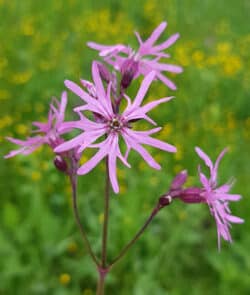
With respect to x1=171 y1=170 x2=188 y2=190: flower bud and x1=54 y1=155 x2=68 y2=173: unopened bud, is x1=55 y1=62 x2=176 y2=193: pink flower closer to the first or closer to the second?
x1=54 y1=155 x2=68 y2=173: unopened bud

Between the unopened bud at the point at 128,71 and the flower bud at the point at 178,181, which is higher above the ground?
the unopened bud at the point at 128,71

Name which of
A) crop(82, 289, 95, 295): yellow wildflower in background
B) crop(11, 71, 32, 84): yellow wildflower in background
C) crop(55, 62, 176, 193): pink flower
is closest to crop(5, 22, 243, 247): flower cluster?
crop(55, 62, 176, 193): pink flower

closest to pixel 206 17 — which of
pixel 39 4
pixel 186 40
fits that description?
pixel 186 40

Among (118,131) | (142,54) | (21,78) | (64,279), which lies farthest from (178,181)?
(21,78)

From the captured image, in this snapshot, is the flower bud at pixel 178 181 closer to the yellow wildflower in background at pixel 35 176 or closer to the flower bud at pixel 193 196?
the flower bud at pixel 193 196

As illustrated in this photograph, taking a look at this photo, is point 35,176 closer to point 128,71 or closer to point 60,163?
point 60,163

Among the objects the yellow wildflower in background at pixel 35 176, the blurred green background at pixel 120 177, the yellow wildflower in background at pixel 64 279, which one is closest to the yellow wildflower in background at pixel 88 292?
the blurred green background at pixel 120 177
